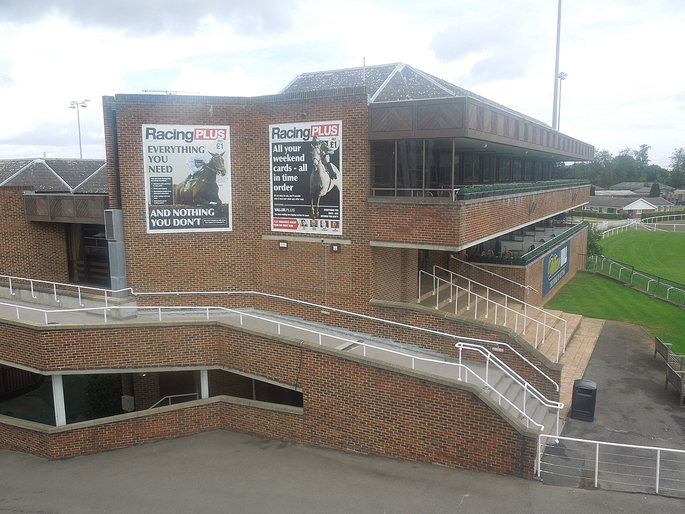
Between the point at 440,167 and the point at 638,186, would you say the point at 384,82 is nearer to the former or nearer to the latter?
the point at 440,167

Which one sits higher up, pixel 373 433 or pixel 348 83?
pixel 348 83

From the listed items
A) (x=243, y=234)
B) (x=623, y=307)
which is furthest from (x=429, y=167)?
(x=623, y=307)

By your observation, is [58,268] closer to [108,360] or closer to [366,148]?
[108,360]

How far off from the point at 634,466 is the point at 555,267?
15.4 m

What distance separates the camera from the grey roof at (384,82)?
49.4 feet

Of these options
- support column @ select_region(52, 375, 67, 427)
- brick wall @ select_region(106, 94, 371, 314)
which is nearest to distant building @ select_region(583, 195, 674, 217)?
brick wall @ select_region(106, 94, 371, 314)

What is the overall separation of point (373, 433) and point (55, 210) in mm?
12083

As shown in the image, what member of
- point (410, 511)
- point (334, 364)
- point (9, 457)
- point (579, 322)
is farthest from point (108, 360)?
point (579, 322)

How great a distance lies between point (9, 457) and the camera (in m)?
12.9

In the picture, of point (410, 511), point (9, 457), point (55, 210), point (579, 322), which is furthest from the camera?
point (579, 322)

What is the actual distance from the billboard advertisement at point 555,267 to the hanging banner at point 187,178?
1360cm

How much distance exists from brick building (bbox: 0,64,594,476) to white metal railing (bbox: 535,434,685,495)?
1.83 m

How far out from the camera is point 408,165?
49.4 feet

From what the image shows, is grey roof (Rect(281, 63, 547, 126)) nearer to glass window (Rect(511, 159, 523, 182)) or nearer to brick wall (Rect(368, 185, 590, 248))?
brick wall (Rect(368, 185, 590, 248))
